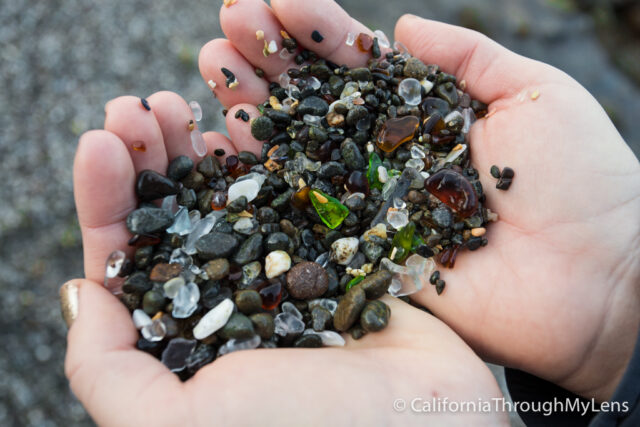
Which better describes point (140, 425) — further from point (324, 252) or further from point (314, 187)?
point (314, 187)

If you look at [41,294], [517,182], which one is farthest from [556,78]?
[41,294]

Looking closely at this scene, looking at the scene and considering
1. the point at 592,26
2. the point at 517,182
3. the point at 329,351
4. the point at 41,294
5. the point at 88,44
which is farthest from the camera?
the point at 592,26

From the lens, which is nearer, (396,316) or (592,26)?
(396,316)

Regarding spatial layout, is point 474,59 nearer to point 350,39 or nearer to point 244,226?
point 350,39

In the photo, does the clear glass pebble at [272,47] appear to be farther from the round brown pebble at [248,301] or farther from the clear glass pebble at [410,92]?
the round brown pebble at [248,301]

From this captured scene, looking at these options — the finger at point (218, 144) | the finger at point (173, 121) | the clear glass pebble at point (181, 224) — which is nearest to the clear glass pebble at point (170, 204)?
the clear glass pebble at point (181, 224)

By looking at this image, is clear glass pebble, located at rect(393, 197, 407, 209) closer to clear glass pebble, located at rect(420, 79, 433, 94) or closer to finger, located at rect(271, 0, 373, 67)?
clear glass pebble, located at rect(420, 79, 433, 94)
